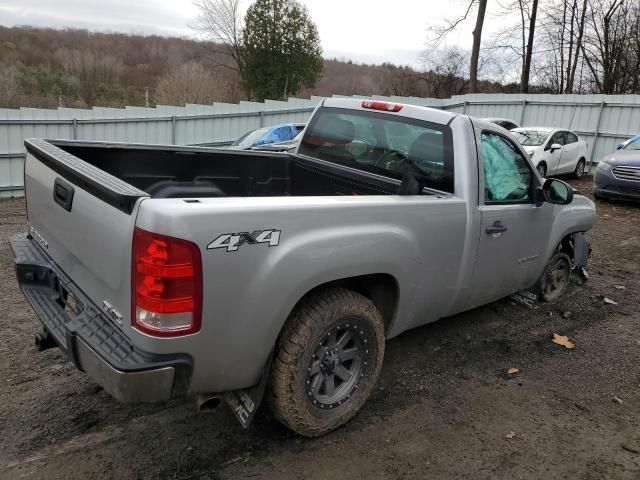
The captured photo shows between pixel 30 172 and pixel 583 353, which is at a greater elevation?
pixel 30 172

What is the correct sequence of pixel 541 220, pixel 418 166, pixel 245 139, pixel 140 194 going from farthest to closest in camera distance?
pixel 245 139, pixel 541 220, pixel 418 166, pixel 140 194

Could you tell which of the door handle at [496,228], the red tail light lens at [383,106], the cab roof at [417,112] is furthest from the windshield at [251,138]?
the door handle at [496,228]

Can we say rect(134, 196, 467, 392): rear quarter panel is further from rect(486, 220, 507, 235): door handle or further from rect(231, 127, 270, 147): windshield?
rect(231, 127, 270, 147): windshield

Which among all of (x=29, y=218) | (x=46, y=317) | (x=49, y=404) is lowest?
(x=49, y=404)

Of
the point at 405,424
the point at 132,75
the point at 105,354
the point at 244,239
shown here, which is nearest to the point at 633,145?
the point at 405,424

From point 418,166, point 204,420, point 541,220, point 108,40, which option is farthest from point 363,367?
point 108,40

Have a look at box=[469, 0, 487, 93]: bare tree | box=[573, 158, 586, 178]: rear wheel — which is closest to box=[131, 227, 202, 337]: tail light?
box=[573, 158, 586, 178]: rear wheel

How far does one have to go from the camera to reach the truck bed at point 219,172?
12.7 ft

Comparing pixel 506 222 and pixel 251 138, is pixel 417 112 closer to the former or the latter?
pixel 506 222

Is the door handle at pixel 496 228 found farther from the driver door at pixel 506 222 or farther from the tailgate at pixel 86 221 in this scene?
the tailgate at pixel 86 221

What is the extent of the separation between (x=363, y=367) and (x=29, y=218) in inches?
94.8

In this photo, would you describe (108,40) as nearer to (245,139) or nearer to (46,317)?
(245,139)

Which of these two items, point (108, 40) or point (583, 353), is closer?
point (583, 353)

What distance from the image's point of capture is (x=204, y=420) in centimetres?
318
